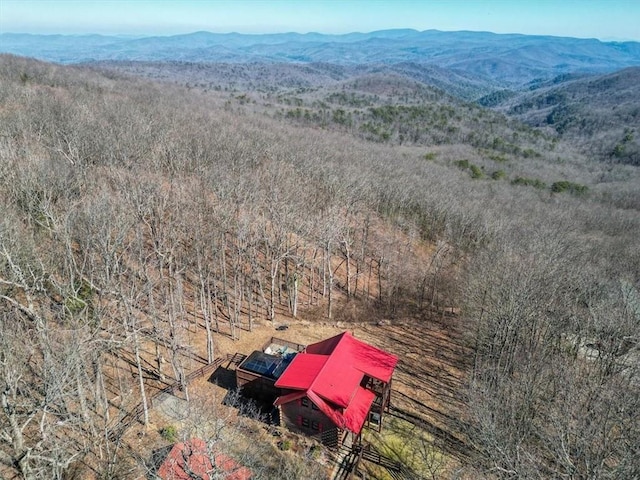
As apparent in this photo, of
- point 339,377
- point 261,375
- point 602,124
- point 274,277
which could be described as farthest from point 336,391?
point 602,124

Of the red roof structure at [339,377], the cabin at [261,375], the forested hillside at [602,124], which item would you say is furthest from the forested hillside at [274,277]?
the forested hillside at [602,124]

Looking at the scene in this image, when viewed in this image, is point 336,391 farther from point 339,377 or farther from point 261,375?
point 261,375

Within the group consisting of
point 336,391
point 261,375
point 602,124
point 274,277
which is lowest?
point 261,375

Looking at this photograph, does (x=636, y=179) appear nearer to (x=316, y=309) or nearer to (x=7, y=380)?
(x=316, y=309)

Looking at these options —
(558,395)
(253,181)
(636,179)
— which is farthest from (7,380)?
(636,179)

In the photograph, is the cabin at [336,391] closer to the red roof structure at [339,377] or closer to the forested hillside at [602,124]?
the red roof structure at [339,377]

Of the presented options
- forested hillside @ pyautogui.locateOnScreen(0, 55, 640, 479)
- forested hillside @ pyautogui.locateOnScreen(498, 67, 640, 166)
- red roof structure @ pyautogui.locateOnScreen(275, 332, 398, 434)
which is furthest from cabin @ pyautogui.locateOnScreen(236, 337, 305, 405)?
forested hillside @ pyautogui.locateOnScreen(498, 67, 640, 166)

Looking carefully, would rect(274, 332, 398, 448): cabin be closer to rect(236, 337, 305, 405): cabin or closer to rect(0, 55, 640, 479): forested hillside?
rect(236, 337, 305, 405): cabin
